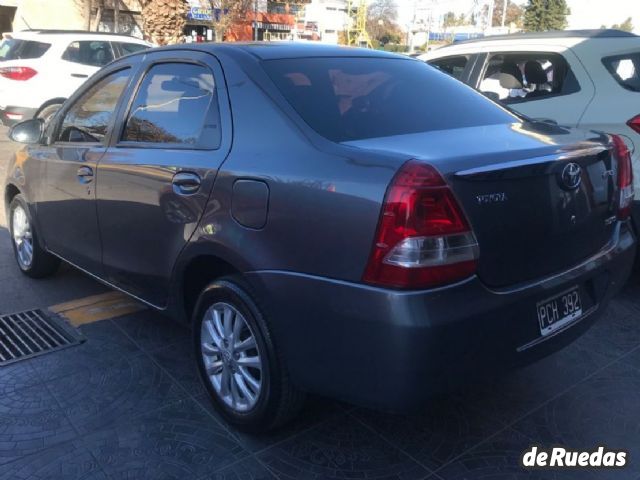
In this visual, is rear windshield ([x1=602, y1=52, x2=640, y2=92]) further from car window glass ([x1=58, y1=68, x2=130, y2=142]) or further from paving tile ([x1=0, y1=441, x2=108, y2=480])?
paving tile ([x1=0, y1=441, x2=108, y2=480])

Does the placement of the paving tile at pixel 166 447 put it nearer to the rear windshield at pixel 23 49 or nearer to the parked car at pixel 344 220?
the parked car at pixel 344 220

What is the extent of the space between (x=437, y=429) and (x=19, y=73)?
34.1ft

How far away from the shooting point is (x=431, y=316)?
7.39 ft

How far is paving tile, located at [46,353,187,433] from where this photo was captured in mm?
3123

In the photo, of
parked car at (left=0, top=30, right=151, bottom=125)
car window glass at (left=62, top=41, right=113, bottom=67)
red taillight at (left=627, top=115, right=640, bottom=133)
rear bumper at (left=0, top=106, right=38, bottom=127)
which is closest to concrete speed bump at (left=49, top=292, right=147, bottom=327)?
red taillight at (left=627, top=115, right=640, bottom=133)

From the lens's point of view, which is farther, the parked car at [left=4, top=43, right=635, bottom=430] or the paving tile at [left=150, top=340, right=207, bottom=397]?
the paving tile at [left=150, top=340, right=207, bottom=397]

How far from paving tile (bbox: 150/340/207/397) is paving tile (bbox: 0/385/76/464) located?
1.99 ft

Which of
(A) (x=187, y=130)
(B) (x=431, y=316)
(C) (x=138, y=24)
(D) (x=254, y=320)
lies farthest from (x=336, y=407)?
(C) (x=138, y=24)

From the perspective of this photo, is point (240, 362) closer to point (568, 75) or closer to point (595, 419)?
point (595, 419)

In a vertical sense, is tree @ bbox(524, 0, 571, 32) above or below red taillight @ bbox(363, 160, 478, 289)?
above

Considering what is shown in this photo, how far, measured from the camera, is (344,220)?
2.37 metres

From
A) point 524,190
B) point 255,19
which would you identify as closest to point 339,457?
point 524,190

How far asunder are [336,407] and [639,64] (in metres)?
3.51

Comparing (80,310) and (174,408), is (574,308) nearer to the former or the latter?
(174,408)
